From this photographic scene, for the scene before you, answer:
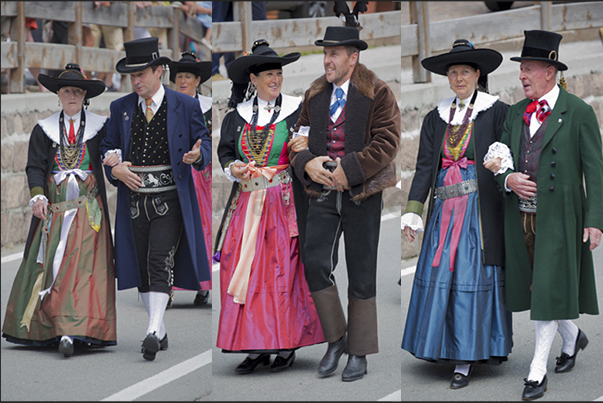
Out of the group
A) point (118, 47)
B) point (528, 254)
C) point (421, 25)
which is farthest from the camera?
point (421, 25)

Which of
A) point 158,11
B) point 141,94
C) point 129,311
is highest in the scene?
point 158,11

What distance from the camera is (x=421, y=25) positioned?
7934 mm

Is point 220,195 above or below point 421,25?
below

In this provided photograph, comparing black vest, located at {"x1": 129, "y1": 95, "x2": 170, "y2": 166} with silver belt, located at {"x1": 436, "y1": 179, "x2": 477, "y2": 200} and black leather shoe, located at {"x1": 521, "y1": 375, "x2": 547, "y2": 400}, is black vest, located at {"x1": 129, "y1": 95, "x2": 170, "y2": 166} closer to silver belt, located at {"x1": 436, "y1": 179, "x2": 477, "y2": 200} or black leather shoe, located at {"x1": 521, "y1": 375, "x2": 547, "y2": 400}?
silver belt, located at {"x1": 436, "y1": 179, "x2": 477, "y2": 200}

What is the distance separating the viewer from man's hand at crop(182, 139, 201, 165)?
4.72 m

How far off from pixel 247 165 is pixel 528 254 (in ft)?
5.41

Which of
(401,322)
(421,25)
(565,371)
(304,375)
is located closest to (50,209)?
(304,375)

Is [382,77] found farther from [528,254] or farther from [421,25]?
[421,25]

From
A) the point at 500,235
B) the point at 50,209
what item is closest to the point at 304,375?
the point at 500,235

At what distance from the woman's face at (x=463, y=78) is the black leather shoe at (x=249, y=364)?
1.88 meters

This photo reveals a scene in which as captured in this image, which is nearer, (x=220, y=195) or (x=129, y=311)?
(x=129, y=311)

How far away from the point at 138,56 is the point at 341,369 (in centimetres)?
201

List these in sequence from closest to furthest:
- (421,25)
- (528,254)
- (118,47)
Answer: (118,47) → (528,254) → (421,25)

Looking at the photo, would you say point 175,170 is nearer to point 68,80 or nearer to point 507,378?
point 68,80
